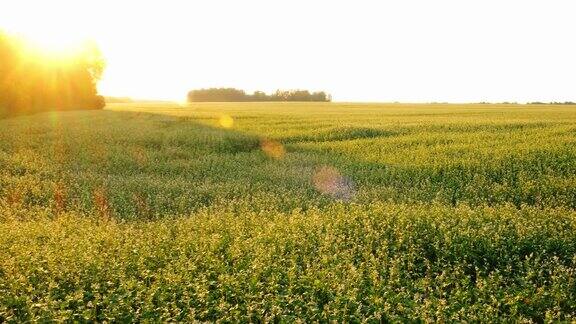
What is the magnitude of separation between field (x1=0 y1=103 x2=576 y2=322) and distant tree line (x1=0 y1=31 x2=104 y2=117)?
135 ft

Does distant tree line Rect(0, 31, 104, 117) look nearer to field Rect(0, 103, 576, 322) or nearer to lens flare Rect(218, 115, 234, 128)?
lens flare Rect(218, 115, 234, 128)

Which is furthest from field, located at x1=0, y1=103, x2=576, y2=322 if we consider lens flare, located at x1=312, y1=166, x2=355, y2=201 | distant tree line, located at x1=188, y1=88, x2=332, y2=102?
distant tree line, located at x1=188, y1=88, x2=332, y2=102

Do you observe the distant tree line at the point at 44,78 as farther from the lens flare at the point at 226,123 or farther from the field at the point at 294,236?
the field at the point at 294,236

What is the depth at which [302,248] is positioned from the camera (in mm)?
9445

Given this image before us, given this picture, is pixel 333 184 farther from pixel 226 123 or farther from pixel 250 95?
pixel 250 95

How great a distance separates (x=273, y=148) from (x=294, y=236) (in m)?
16.3

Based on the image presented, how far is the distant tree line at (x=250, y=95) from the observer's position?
12569 cm

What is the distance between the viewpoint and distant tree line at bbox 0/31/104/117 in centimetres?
5781

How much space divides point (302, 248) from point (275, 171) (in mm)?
9044

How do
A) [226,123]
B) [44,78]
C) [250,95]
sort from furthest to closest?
[250,95] < [44,78] < [226,123]

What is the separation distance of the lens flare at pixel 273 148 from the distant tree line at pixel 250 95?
98.1m

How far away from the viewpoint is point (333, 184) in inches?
655

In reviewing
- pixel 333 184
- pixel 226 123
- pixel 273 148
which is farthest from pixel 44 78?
pixel 333 184

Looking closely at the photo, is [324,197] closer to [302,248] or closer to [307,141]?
[302,248]
